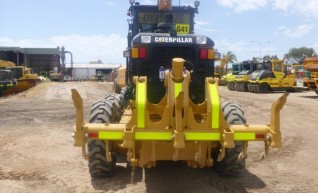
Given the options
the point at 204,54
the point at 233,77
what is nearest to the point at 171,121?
the point at 204,54

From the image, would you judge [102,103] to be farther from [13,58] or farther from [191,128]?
[13,58]

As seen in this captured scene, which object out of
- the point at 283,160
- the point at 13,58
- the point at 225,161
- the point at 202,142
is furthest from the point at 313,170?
the point at 13,58

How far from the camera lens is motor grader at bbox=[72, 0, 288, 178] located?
4.95m

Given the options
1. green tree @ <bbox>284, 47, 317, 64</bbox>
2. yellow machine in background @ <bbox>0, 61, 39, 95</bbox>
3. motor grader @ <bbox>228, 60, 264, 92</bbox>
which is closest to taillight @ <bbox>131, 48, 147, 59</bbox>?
yellow machine in background @ <bbox>0, 61, 39, 95</bbox>

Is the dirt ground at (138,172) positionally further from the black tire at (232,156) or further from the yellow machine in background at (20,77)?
the yellow machine in background at (20,77)

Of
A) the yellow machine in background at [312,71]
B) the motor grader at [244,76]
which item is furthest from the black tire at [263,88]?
the yellow machine in background at [312,71]

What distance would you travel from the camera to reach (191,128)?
16.4ft

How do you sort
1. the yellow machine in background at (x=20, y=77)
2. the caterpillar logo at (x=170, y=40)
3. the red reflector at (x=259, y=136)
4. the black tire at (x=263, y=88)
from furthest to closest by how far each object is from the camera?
the yellow machine in background at (x=20, y=77) < the black tire at (x=263, y=88) < the caterpillar logo at (x=170, y=40) < the red reflector at (x=259, y=136)

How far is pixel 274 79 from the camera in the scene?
26.9 metres

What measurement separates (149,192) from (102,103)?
67.7 inches

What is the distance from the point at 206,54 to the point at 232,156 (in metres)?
1.73

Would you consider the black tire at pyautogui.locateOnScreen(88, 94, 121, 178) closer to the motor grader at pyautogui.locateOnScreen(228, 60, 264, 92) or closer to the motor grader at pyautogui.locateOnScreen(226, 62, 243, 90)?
the motor grader at pyautogui.locateOnScreen(228, 60, 264, 92)

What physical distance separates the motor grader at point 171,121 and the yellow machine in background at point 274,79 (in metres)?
20.5

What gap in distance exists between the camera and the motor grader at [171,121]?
4.95 m
